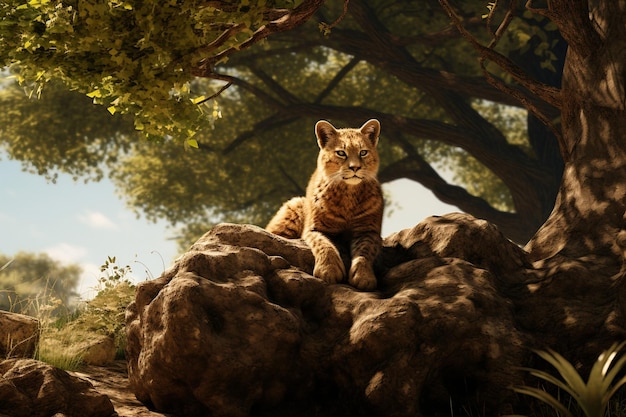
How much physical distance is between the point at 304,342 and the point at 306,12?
3.55m

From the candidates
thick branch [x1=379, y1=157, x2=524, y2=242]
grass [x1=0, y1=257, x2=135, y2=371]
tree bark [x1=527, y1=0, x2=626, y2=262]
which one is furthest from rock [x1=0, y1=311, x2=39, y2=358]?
thick branch [x1=379, y1=157, x2=524, y2=242]

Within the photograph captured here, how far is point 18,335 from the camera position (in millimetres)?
7457

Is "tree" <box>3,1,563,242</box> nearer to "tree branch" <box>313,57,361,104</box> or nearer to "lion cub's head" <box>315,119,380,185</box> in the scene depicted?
"tree branch" <box>313,57,361,104</box>

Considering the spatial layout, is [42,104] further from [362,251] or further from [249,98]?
[362,251]

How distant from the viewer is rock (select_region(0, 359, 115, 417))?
17.4ft

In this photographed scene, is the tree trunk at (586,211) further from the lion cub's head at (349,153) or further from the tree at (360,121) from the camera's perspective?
the tree at (360,121)

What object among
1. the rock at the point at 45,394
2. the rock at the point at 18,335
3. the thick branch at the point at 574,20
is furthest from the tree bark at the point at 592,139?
the rock at the point at 18,335

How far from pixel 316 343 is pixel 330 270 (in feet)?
2.64

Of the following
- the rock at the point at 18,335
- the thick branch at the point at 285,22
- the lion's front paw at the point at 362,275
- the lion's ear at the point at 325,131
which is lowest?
the rock at the point at 18,335

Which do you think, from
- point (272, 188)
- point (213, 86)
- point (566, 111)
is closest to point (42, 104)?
point (213, 86)

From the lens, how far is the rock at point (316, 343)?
570 centimetres

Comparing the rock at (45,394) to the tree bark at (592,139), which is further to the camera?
the tree bark at (592,139)

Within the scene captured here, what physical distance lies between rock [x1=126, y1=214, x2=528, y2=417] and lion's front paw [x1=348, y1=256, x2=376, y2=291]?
0.12 m

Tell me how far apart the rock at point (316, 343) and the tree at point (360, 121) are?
9.91 metres
